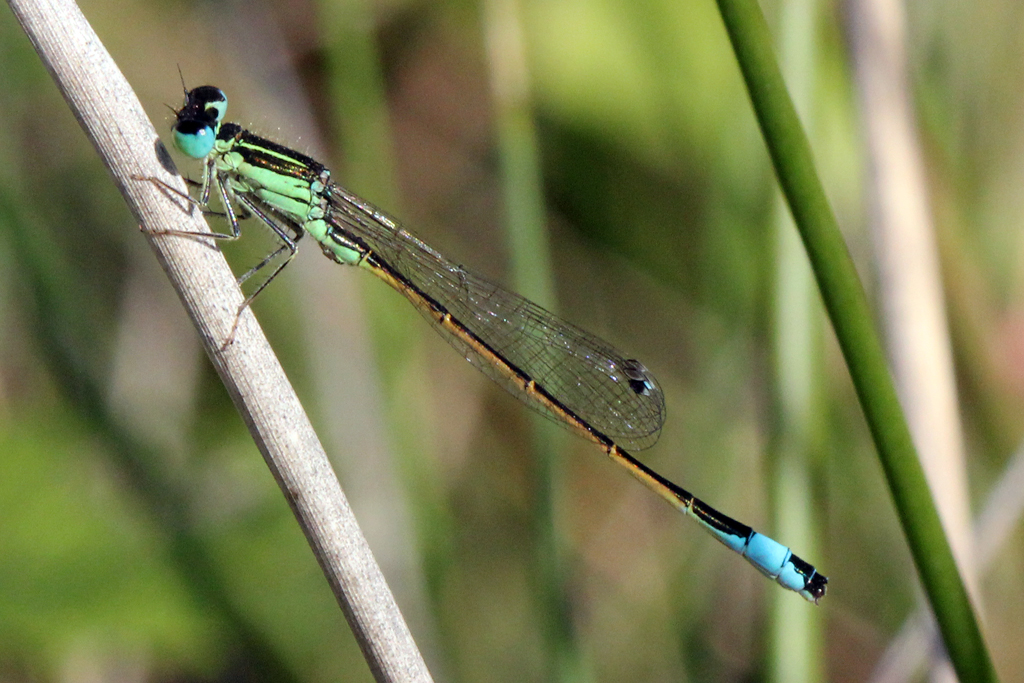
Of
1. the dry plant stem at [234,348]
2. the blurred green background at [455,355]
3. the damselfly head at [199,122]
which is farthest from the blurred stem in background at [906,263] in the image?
the damselfly head at [199,122]

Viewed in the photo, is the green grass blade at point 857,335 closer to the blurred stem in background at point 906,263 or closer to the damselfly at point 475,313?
the damselfly at point 475,313

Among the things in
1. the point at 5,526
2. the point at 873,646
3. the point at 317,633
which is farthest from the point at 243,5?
the point at 873,646

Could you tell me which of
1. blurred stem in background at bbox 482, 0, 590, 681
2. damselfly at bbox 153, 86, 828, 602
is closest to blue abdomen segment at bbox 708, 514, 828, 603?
damselfly at bbox 153, 86, 828, 602

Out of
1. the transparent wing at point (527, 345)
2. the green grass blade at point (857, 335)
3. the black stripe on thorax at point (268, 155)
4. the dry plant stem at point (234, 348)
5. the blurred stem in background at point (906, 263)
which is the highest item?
the blurred stem in background at point (906, 263)

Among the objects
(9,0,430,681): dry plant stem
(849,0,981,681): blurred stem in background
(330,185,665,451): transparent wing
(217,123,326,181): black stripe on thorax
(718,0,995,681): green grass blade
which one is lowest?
(9,0,430,681): dry plant stem

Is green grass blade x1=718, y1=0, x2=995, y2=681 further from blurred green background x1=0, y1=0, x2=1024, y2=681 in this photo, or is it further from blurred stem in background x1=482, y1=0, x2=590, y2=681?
blurred green background x1=0, y1=0, x2=1024, y2=681

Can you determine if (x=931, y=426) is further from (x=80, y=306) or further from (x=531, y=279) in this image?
(x=80, y=306)
